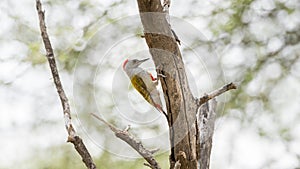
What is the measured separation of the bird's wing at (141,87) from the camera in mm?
841

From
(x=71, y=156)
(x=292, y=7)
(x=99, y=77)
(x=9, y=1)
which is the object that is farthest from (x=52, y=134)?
(x=292, y=7)

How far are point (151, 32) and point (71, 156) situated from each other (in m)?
0.82

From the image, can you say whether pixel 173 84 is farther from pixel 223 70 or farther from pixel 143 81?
pixel 223 70

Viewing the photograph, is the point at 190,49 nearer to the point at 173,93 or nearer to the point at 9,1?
the point at 173,93

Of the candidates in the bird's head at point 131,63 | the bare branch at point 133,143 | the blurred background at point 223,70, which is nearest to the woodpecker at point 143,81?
the bird's head at point 131,63

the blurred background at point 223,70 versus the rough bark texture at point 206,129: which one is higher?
the blurred background at point 223,70

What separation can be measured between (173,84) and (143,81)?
0.07 meters

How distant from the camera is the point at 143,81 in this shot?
84 cm

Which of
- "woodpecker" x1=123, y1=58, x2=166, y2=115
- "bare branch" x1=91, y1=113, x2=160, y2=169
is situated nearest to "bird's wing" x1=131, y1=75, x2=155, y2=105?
"woodpecker" x1=123, y1=58, x2=166, y2=115

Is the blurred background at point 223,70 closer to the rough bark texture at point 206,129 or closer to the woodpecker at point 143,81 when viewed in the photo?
the rough bark texture at point 206,129

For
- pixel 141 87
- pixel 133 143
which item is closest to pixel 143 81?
pixel 141 87

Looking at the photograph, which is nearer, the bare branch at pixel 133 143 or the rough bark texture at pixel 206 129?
the bare branch at pixel 133 143

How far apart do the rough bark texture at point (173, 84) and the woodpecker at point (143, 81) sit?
0.16ft

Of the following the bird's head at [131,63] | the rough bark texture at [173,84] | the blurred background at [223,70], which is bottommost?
the rough bark texture at [173,84]
